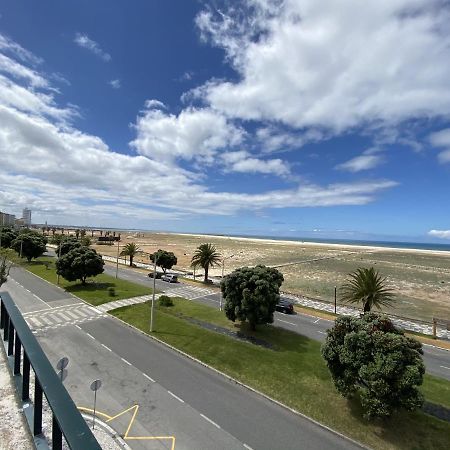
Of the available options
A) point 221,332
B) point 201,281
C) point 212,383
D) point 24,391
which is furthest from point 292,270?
point 24,391

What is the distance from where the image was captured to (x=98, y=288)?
177 ft

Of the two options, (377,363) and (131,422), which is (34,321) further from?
(377,363)

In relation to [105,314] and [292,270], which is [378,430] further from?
[292,270]

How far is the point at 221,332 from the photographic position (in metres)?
35.8

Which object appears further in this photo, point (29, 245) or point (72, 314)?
point (29, 245)

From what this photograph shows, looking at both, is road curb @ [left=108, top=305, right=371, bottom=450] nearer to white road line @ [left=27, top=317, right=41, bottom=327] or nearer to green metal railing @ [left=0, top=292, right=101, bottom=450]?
white road line @ [left=27, top=317, right=41, bottom=327]

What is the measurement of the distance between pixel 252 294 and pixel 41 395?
30.1 meters

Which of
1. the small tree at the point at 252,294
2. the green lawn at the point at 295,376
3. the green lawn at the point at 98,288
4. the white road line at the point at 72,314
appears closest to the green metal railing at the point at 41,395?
the green lawn at the point at 295,376

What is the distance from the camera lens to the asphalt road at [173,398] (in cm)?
1884

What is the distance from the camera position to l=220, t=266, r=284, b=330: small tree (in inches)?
1339

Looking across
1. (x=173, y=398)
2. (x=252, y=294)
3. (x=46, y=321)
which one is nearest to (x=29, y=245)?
(x=46, y=321)

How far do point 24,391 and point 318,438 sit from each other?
18938 millimetres

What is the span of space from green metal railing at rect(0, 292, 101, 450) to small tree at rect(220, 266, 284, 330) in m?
28.0

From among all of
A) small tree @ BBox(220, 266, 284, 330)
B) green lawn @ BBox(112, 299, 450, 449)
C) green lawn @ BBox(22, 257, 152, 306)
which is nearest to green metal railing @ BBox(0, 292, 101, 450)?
green lawn @ BBox(112, 299, 450, 449)
